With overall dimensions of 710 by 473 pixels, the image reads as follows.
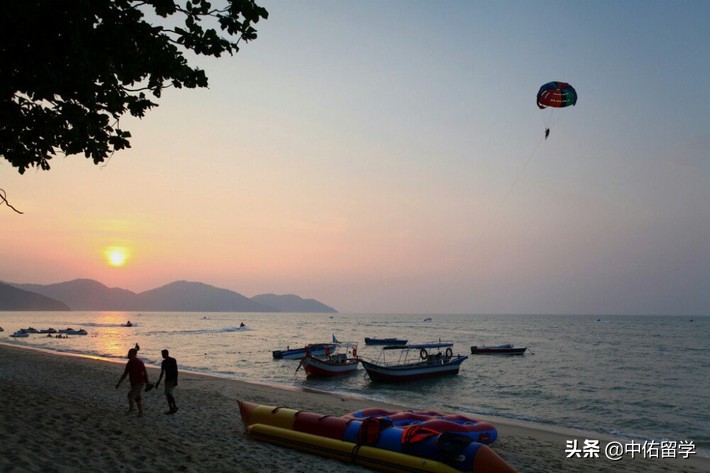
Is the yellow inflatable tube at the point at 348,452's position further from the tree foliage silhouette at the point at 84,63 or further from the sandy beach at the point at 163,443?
the tree foliage silhouette at the point at 84,63

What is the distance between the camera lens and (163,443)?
32.2ft

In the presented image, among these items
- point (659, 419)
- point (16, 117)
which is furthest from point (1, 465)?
point (659, 419)

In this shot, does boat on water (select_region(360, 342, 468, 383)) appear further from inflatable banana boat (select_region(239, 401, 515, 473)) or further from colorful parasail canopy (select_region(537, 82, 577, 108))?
inflatable banana boat (select_region(239, 401, 515, 473))

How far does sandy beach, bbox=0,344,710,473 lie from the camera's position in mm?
8195

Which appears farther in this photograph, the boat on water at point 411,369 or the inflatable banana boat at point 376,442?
the boat on water at point 411,369

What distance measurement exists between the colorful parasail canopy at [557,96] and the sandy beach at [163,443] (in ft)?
54.7

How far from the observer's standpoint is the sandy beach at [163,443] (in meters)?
8.20

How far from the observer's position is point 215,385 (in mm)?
28250

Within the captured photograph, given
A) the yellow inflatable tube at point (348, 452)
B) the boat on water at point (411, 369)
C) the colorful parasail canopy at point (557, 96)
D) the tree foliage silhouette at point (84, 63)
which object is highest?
the colorful parasail canopy at point (557, 96)

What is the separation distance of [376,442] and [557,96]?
21908mm

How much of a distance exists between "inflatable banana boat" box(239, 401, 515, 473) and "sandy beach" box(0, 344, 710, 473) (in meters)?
0.29

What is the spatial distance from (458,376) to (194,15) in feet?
122

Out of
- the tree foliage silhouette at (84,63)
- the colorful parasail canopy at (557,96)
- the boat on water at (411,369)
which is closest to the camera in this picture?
the tree foliage silhouette at (84,63)

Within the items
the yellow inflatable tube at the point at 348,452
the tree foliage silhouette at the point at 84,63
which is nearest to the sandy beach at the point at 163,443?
the yellow inflatable tube at the point at 348,452
